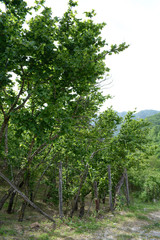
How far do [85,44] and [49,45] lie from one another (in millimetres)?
1390

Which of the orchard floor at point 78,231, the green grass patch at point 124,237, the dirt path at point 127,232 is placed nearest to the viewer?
the orchard floor at point 78,231

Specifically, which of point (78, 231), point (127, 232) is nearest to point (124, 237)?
point (127, 232)

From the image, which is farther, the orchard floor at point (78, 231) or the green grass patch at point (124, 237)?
the green grass patch at point (124, 237)

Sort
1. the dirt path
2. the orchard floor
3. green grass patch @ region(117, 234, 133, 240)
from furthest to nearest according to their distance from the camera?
the dirt path → green grass patch @ region(117, 234, 133, 240) → the orchard floor

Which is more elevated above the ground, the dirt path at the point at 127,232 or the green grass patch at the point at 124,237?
the green grass patch at the point at 124,237

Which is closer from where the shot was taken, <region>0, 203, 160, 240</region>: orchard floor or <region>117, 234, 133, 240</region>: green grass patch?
<region>0, 203, 160, 240</region>: orchard floor

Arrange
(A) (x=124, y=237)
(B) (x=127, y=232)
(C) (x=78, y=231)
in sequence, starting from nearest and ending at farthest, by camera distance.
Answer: (A) (x=124, y=237), (C) (x=78, y=231), (B) (x=127, y=232)

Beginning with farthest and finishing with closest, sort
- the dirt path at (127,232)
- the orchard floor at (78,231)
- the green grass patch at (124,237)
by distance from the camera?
the dirt path at (127,232) < the green grass patch at (124,237) < the orchard floor at (78,231)

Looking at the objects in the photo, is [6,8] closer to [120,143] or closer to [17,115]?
[17,115]

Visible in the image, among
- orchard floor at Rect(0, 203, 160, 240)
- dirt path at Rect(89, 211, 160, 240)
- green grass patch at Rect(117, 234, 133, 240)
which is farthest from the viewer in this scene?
dirt path at Rect(89, 211, 160, 240)

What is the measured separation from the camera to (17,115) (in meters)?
5.39

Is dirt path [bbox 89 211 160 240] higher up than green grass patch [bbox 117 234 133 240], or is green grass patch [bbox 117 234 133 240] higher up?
green grass patch [bbox 117 234 133 240]

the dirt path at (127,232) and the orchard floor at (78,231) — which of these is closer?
the orchard floor at (78,231)

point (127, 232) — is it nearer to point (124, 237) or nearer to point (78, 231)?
point (124, 237)
